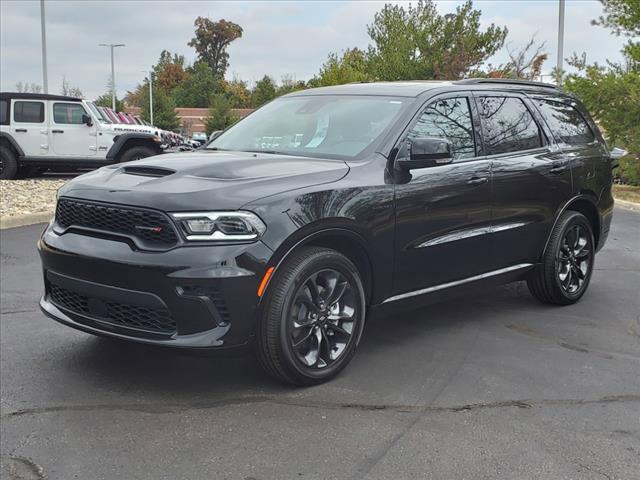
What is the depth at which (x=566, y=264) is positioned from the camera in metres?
5.82

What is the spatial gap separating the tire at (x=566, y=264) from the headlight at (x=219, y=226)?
9.44 ft

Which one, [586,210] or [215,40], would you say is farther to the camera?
[215,40]

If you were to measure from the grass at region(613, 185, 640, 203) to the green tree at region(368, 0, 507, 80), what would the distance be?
2359cm

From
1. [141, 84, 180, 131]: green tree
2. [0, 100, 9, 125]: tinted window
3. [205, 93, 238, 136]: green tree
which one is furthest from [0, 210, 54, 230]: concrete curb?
[141, 84, 180, 131]: green tree

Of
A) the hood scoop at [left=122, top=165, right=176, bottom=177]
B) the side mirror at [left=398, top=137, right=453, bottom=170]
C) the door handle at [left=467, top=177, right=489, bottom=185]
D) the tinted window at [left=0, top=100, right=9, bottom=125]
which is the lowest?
the door handle at [left=467, top=177, right=489, bottom=185]

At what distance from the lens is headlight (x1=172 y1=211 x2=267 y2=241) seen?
352 centimetres

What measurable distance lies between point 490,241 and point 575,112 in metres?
1.90

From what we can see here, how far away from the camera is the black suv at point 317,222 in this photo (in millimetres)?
3547

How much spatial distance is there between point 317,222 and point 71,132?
13.5 metres

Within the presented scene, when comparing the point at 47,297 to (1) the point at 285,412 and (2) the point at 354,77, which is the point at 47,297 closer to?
(1) the point at 285,412

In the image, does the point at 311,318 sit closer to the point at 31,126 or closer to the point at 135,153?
the point at 135,153

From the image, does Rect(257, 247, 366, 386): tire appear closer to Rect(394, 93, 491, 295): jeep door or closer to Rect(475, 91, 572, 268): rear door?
Rect(394, 93, 491, 295): jeep door

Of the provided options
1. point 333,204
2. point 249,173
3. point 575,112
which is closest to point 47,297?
point 249,173

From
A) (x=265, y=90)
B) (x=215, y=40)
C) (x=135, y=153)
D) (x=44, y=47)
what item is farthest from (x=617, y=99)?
(x=215, y=40)
